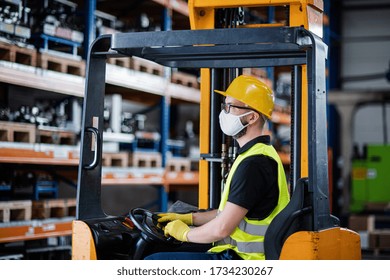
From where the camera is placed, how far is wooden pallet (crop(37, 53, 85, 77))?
695 cm

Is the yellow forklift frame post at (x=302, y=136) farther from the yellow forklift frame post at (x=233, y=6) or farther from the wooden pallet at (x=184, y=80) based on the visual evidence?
the wooden pallet at (x=184, y=80)

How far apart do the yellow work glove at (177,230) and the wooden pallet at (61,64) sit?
3.46 metres

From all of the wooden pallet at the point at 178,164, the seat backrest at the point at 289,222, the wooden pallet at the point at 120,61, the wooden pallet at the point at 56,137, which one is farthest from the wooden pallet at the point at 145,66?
the seat backrest at the point at 289,222

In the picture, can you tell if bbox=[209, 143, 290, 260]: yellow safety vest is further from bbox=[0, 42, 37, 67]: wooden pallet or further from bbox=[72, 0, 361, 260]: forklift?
bbox=[0, 42, 37, 67]: wooden pallet

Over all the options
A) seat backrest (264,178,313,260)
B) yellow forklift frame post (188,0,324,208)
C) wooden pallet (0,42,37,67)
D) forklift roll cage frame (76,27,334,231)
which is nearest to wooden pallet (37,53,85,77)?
wooden pallet (0,42,37,67)

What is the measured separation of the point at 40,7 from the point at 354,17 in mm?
12129

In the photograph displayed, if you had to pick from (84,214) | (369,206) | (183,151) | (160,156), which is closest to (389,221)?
(369,206)

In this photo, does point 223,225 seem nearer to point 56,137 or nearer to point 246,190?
point 246,190

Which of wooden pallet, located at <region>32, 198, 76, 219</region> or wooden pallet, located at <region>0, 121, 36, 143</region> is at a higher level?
wooden pallet, located at <region>0, 121, 36, 143</region>

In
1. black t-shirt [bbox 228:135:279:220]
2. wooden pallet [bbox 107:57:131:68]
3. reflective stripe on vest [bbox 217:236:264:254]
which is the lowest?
reflective stripe on vest [bbox 217:236:264:254]

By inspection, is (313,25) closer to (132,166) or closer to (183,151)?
(132,166)

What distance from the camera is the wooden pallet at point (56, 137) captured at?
23.1 feet

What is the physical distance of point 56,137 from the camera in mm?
7250

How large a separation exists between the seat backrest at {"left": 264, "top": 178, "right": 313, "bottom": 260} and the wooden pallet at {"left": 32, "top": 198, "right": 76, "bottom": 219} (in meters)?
3.73
